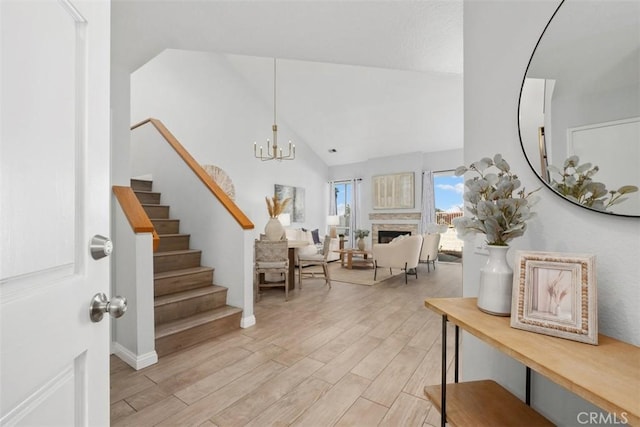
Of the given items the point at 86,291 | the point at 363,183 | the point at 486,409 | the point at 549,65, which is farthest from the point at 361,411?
the point at 363,183

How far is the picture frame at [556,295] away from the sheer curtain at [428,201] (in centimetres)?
655

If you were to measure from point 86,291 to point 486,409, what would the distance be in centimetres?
130

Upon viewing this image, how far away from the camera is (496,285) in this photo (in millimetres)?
960

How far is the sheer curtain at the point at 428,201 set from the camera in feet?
23.3

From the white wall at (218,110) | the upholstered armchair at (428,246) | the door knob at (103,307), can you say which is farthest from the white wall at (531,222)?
the white wall at (218,110)

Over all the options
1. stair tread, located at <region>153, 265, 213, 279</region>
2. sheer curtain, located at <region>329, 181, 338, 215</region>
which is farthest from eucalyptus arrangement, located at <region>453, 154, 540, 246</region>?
sheer curtain, located at <region>329, 181, 338, 215</region>

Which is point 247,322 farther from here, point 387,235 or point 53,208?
point 387,235

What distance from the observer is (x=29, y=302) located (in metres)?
0.48

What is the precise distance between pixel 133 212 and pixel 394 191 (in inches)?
257

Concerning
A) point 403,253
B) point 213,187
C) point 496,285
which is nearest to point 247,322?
point 213,187

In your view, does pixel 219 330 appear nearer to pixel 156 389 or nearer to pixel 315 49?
pixel 156 389

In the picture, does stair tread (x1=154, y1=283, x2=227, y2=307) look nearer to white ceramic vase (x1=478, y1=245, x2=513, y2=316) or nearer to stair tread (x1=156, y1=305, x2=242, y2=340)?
stair tread (x1=156, y1=305, x2=242, y2=340)

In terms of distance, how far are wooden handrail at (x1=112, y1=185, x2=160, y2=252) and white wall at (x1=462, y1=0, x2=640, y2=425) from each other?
226 centimetres

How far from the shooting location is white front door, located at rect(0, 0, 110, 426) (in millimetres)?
446
